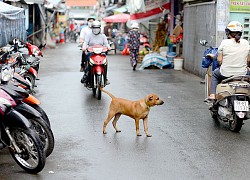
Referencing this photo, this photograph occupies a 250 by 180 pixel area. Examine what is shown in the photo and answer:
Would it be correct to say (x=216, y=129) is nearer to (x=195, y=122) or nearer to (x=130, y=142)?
(x=195, y=122)

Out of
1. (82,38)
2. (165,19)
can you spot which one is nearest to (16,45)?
(82,38)

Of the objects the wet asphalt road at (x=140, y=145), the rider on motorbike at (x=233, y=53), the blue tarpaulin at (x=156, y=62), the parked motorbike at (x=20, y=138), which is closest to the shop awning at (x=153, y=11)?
the blue tarpaulin at (x=156, y=62)

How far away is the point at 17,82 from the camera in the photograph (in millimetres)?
7566

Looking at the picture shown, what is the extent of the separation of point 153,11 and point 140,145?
17039 millimetres

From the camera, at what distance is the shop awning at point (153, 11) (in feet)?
74.4

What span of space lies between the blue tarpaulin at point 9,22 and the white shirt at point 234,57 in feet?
26.6

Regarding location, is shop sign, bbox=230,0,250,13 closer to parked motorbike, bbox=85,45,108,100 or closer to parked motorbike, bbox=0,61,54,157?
parked motorbike, bbox=85,45,108,100

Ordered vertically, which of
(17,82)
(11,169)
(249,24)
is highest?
A: (249,24)

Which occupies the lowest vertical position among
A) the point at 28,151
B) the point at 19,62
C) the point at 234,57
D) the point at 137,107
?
the point at 28,151

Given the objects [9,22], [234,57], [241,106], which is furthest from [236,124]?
[9,22]

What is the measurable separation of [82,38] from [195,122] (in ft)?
17.0

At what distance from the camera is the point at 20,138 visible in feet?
20.5

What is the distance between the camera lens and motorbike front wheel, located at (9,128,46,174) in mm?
6012

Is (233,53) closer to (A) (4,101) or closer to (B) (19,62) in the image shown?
(A) (4,101)
